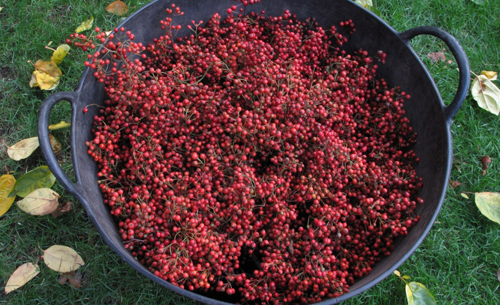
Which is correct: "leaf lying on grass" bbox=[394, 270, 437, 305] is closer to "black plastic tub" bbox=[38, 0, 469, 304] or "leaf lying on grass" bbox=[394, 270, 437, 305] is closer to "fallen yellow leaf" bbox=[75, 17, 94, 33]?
"black plastic tub" bbox=[38, 0, 469, 304]

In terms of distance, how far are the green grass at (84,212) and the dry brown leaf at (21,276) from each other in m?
0.04

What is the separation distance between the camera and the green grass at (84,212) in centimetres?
200

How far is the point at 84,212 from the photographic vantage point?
2.15 m

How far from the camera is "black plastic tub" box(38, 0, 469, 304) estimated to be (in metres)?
1.37

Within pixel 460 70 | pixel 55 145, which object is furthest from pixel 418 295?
pixel 55 145

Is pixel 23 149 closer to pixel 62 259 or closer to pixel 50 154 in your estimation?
pixel 62 259

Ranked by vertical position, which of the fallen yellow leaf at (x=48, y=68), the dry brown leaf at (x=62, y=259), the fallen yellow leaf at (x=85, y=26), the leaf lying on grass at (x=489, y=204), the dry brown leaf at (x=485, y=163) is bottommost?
the dry brown leaf at (x=62, y=259)

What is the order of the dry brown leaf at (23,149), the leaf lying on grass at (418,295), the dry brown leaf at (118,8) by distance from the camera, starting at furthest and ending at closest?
the dry brown leaf at (118,8)
the dry brown leaf at (23,149)
the leaf lying on grass at (418,295)

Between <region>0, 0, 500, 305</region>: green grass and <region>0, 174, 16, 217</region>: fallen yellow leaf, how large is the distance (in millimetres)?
71

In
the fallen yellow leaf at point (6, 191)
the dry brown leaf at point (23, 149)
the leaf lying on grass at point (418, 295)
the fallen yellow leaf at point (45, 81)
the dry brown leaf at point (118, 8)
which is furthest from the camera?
the dry brown leaf at point (118, 8)

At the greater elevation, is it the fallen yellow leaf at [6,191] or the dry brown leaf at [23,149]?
the dry brown leaf at [23,149]

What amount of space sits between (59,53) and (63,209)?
3.42 feet

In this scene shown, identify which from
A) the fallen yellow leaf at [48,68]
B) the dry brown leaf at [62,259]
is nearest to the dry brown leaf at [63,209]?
the dry brown leaf at [62,259]

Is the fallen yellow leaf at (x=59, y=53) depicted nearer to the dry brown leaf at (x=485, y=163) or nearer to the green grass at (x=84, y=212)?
the green grass at (x=84, y=212)
